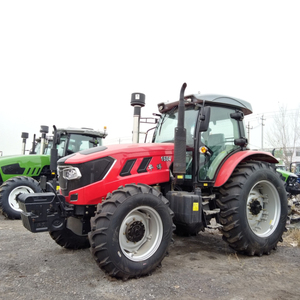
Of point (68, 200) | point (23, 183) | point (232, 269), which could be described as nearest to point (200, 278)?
point (232, 269)

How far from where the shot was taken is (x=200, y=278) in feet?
10.5

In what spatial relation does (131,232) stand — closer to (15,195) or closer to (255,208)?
(255,208)

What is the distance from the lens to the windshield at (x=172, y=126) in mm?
4188

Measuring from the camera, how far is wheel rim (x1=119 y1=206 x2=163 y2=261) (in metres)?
3.25

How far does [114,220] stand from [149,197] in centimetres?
49

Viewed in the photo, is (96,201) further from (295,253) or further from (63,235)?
(295,253)

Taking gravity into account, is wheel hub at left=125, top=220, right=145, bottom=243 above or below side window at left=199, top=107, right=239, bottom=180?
below

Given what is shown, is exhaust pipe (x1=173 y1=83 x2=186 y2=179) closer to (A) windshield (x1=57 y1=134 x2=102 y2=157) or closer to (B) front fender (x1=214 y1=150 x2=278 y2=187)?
(B) front fender (x1=214 y1=150 x2=278 y2=187)

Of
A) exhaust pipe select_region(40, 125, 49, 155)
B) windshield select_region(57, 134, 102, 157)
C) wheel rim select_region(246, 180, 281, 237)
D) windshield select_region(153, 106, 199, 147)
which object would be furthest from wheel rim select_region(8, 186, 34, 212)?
wheel rim select_region(246, 180, 281, 237)

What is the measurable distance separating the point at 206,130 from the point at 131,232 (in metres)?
1.70

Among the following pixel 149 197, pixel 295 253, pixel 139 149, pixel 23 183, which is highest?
pixel 139 149

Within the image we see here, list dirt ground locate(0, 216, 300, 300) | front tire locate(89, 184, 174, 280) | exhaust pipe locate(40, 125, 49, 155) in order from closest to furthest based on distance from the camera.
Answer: dirt ground locate(0, 216, 300, 300), front tire locate(89, 184, 174, 280), exhaust pipe locate(40, 125, 49, 155)

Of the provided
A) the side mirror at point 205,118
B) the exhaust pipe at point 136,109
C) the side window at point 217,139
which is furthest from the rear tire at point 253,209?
the exhaust pipe at point 136,109

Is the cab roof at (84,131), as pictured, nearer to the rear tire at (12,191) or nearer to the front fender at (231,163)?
the rear tire at (12,191)
